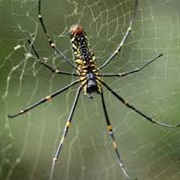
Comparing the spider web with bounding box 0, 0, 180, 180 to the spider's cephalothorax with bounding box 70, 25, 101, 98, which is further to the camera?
the spider web with bounding box 0, 0, 180, 180

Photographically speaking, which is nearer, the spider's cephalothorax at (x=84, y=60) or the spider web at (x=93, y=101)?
the spider's cephalothorax at (x=84, y=60)

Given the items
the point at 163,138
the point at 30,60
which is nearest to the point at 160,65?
the point at 163,138

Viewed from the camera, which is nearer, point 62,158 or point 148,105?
point 148,105

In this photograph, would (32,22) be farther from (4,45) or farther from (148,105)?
(148,105)

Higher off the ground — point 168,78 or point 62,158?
point 168,78
